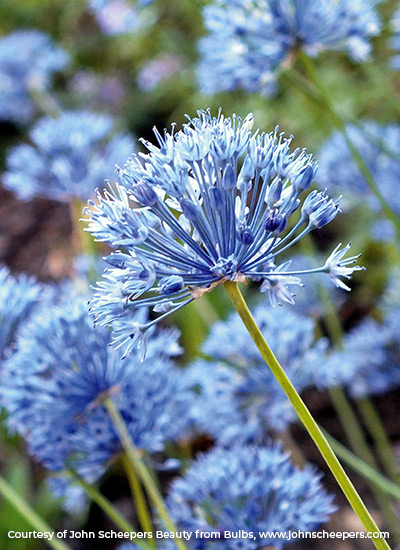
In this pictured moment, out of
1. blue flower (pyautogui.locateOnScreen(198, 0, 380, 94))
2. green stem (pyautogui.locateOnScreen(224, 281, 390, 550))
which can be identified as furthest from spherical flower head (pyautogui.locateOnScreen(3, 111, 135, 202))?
green stem (pyautogui.locateOnScreen(224, 281, 390, 550))

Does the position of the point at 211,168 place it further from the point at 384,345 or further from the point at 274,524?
the point at 384,345

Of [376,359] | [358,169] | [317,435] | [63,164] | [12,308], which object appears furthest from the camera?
[358,169]

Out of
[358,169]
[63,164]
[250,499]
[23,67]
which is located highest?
[23,67]

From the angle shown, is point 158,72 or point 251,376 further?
point 158,72

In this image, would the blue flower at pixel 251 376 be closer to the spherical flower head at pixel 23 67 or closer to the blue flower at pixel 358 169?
the blue flower at pixel 358 169

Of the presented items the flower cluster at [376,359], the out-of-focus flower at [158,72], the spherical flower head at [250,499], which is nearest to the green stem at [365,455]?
the flower cluster at [376,359]

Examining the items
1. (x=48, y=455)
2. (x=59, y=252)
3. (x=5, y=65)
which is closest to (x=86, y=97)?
(x=59, y=252)

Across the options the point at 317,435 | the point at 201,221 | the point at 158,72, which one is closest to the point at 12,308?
the point at 201,221

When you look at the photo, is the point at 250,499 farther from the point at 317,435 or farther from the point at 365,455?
the point at 365,455
